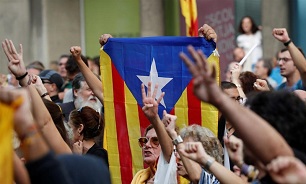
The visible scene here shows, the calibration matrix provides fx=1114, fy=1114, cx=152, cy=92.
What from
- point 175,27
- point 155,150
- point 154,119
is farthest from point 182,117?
point 175,27

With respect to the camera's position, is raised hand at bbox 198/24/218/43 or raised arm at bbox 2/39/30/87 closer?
raised arm at bbox 2/39/30/87

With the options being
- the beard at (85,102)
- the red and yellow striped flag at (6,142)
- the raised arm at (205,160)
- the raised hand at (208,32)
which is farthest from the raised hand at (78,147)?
the red and yellow striped flag at (6,142)

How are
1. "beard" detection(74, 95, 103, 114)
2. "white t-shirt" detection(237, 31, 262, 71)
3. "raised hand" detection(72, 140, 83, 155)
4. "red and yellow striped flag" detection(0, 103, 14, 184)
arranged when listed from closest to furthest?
"red and yellow striped flag" detection(0, 103, 14, 184) → "raised hand" detection(72, 140, 83, 155) → "beard" detection(74, 95, 103, 114) → "white t-shirt" detection(237, 31, 262, 71)

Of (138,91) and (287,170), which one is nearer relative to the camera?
(287,170)

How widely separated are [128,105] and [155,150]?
100 cm

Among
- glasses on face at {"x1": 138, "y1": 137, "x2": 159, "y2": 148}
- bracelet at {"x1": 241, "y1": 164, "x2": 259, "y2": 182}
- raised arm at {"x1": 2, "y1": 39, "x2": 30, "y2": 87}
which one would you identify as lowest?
Answer: glasses on face at {"x1": 138, "y1": 137, "x2": 159, "y2": 148}

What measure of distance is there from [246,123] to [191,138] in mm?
2669

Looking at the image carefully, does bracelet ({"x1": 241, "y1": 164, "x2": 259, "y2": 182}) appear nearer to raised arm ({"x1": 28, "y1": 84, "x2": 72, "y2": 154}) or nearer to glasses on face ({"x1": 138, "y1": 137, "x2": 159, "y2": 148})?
raised arm ({"x1": 28, "y1": 84, "x2": 72, "y2": 154})

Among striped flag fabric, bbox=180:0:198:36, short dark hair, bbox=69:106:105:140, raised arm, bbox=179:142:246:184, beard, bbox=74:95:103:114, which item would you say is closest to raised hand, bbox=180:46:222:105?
raised arm, bbox=179:142:246:184

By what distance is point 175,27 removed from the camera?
61.2 ft

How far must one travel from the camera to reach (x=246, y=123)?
443 cm

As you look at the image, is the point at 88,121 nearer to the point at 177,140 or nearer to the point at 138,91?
the point at 138,91

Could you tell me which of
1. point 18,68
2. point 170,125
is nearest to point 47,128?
point 170,125

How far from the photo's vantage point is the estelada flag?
8312 mm
